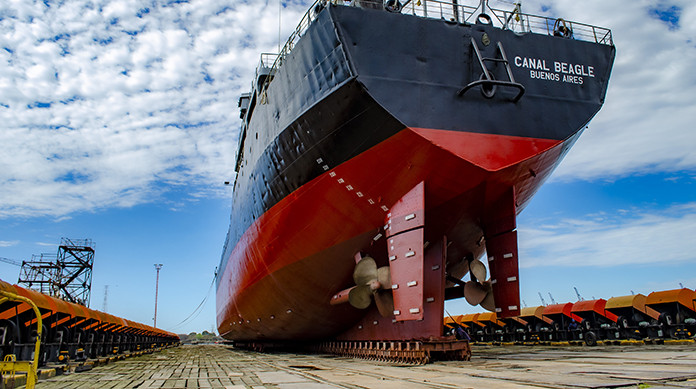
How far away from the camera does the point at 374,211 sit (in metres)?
9.62

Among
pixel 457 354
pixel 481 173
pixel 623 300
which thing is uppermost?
pixel 481 173

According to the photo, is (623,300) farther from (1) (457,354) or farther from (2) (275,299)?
(2) (275,299)

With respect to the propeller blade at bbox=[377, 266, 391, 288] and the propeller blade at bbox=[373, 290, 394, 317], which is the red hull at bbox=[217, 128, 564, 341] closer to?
the propeller blade at bbox=[377, 266, 391, 288]

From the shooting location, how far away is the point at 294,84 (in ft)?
34.1

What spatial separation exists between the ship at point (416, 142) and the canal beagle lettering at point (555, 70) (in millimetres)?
25

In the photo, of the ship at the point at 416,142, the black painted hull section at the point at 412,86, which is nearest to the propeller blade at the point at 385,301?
the ship at the point at 416,142

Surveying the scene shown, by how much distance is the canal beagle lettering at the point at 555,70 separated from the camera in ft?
30.2

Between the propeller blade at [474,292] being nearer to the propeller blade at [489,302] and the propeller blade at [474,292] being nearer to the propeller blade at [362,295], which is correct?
the propeller blade at [489,302]

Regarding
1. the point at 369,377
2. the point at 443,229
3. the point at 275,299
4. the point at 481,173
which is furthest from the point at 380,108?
the point at 275,299

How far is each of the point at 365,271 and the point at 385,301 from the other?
0.75m

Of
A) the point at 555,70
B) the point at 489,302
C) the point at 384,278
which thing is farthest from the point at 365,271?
the point at 555,70

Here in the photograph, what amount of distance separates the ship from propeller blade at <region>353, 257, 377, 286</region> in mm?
25

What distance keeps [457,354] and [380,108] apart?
5.23m

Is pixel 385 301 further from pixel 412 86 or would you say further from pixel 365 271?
pixel 412 86
